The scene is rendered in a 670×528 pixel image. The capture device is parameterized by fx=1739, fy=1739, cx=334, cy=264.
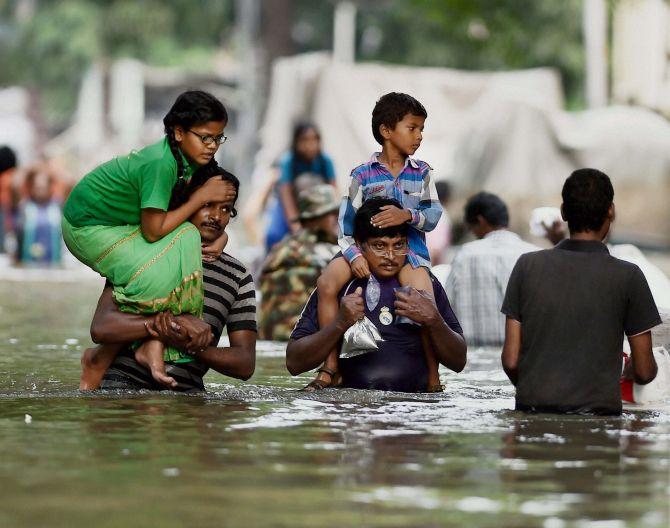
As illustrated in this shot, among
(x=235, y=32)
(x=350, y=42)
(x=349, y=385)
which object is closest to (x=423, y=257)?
(x=349, y=385)

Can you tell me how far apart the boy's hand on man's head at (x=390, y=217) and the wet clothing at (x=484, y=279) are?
11.5 ft

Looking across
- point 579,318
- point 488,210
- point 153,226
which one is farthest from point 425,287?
point 488,210

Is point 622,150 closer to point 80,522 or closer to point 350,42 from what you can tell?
point 80,522

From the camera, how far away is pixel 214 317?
340 inches

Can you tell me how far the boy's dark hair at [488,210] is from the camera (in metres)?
12.4

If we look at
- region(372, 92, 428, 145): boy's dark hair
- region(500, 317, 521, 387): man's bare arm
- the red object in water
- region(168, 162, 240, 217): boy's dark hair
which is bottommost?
the red object in water

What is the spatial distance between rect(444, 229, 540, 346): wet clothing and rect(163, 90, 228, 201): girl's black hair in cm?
420

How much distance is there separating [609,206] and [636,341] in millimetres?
606

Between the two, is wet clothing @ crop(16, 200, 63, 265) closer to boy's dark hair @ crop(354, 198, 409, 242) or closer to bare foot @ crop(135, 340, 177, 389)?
boy's dark hair @ crop(354, 198, 409, 242)

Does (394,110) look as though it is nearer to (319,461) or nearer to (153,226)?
(153,226)

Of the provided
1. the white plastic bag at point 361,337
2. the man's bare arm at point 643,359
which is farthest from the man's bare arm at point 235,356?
the man's bare arm at point 643,359

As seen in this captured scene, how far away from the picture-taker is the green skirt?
8.30 m

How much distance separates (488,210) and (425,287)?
3799mm

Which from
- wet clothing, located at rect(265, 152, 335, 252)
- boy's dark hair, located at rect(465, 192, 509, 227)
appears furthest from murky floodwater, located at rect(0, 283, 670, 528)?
wet clothing, located at rect(265, 152, 335, 252)
